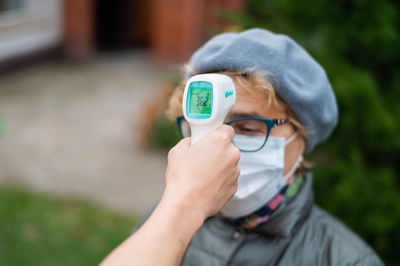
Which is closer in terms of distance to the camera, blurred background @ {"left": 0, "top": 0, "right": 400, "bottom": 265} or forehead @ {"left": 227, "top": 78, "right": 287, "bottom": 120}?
forehead @ {"left": 227, "top": 78, "right": 287, "bottom": 120}

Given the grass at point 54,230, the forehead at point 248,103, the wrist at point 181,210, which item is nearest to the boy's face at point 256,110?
the forehead at point 248,103

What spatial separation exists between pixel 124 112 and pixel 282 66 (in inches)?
259

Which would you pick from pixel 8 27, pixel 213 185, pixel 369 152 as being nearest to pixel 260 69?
pixel 213 185

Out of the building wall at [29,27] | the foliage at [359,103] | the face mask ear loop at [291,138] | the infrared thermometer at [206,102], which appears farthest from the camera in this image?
the building wall at [29,27]

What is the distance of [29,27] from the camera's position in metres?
9.66

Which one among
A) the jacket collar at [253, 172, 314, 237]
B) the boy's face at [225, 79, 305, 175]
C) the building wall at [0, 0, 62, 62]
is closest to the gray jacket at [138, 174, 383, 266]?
the jacket collar at [253, 172, 314, 237]

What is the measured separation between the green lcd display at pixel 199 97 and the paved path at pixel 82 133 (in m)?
3.76

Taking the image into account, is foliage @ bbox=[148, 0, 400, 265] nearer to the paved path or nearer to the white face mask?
the white face mask

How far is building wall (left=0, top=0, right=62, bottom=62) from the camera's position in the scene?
9.05m

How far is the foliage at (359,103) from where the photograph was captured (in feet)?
8.82

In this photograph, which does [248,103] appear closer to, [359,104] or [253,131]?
[253,131]

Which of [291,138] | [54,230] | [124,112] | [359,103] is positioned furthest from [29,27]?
[291,138]

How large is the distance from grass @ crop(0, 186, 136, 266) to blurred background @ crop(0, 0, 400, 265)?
0.05ft

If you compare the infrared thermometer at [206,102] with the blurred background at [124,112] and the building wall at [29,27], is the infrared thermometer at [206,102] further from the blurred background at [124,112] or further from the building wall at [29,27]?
the building wall at [29,27]
